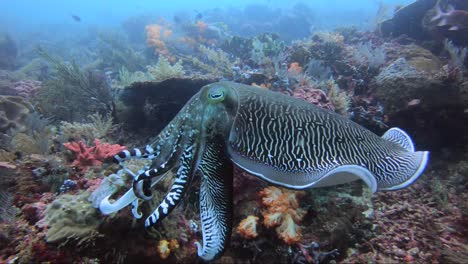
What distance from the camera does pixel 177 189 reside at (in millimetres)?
2629

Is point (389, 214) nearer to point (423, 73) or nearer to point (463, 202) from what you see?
point (463, 202)

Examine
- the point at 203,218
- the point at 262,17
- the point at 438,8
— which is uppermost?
the point at 438,8

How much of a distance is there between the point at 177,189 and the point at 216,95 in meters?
1.06

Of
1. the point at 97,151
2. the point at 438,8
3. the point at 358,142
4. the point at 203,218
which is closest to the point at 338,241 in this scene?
the point at 358,142

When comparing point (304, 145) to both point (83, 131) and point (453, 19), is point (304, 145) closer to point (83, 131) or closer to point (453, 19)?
point (83, 131)

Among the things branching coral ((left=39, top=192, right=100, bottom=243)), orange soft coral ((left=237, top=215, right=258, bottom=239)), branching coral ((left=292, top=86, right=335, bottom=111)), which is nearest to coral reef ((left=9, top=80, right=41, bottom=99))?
branching coral ((left=39, top=192, right=100, bottom=243))

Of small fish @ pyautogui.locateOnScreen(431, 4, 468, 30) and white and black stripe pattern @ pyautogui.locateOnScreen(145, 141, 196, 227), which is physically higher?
small fish @ pyautogui.locateOnScreen(431, 4, 468, 30)

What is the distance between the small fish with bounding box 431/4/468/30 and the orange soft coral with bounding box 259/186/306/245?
364 inches

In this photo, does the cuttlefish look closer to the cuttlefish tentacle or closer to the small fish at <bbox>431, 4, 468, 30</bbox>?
the cuttlefish tentacle

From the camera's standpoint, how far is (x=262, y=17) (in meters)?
33.6

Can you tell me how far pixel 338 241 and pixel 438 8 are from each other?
413 inches

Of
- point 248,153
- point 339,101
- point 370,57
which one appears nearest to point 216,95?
point 248,153

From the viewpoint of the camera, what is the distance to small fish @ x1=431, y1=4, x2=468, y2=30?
28.5ft

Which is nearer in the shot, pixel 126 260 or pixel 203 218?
pixel 203 218
